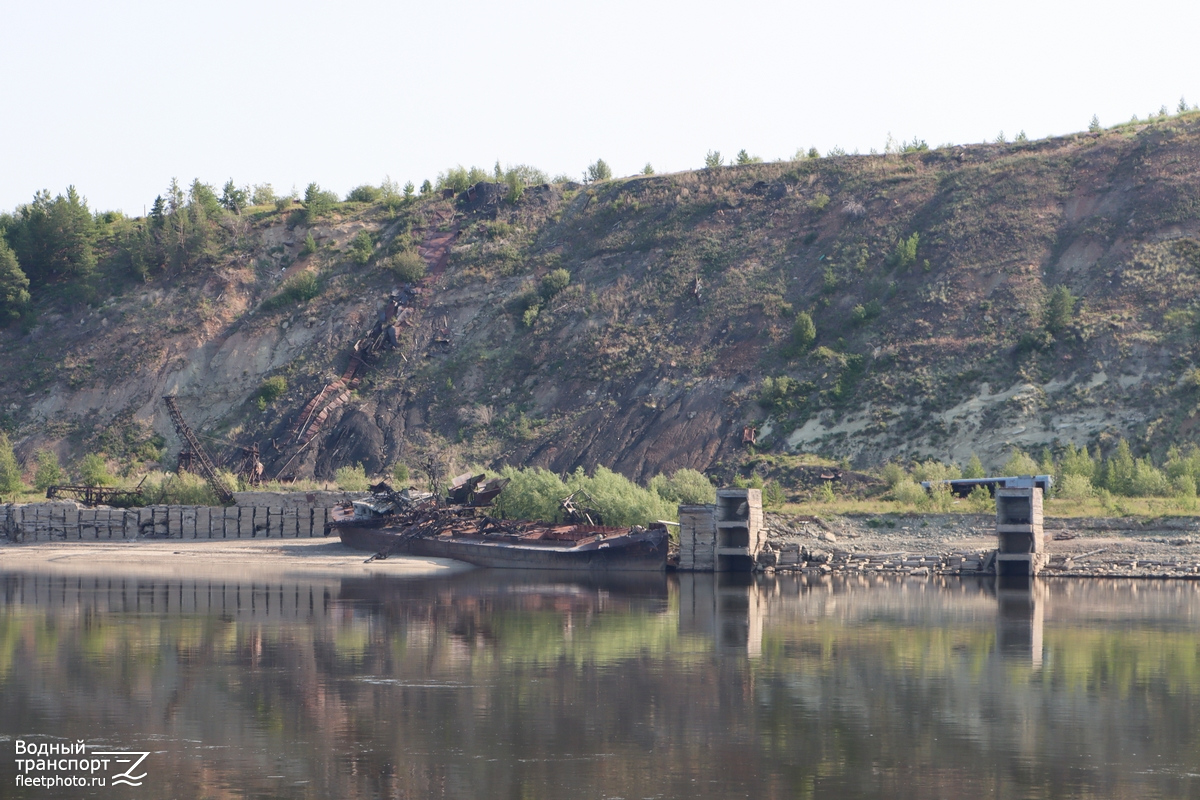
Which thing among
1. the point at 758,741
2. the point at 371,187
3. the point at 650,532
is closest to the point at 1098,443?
the point at 650,532

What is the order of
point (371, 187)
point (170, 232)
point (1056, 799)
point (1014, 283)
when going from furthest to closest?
point (371, 187), point (170, 232), point (1014, 283), point (1056, 799)

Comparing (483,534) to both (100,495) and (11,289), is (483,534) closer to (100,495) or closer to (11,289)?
(100,495)

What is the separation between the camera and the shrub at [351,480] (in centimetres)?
6850

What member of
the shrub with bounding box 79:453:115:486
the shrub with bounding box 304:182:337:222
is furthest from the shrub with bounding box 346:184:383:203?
the shrub with bounding box 79:453:115:486

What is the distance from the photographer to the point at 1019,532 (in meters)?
48.8

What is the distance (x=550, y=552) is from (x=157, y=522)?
2219 centimetres

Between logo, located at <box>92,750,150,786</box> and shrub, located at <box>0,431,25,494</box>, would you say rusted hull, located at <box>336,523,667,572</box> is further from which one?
logo, located at <box>92,750,150,786</box>

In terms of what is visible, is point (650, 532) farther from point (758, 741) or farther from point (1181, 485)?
point (758, 741)

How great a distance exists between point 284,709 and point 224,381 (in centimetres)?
6218

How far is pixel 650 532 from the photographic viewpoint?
170 ft

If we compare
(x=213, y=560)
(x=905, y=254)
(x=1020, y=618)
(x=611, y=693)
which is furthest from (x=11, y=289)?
(x=611, y=693)

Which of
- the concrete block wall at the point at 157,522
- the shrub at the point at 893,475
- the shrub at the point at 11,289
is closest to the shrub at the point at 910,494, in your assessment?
the shrub at the point at 893,475

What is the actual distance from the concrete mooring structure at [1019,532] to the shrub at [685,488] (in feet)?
46.5

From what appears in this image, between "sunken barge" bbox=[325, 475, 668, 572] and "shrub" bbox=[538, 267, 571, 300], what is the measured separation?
86.2 ft
